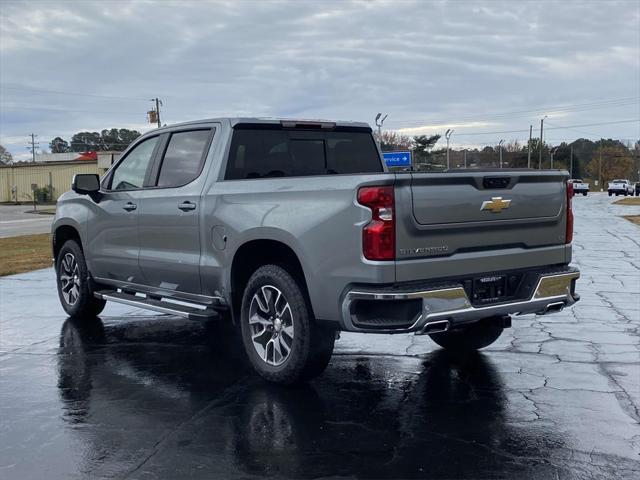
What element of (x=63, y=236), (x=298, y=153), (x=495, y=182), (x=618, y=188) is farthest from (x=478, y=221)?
(x=618, y=188)

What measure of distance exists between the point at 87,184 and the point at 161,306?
1.87 metres

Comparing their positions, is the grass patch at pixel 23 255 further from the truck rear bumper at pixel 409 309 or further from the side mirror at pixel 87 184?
the truck rear bumper at pixel 409 309

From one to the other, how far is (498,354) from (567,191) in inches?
64.8

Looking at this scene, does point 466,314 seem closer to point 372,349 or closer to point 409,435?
point 409,435

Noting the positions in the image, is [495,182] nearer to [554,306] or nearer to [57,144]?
[554,306]

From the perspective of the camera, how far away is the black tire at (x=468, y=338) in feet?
20.7

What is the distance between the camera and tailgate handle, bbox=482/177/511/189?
5.02 meters

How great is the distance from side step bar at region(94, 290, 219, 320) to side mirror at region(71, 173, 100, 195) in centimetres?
105

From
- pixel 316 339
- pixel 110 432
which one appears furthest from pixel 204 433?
pixel 316 339

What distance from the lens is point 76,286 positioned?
822 cm

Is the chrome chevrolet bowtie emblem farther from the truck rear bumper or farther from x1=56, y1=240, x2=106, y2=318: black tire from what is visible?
x1=56, y1=240, x2=106, y2=318: black tire

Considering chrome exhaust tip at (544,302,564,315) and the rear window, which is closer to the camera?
chrome exhaust tip at (544,302,564,315)

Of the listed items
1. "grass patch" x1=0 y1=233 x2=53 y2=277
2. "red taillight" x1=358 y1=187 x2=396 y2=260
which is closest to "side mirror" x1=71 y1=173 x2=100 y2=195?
"red taillight" x1=358 y1=187 x2=396 y2=260

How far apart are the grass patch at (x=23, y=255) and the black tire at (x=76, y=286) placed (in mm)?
4911
